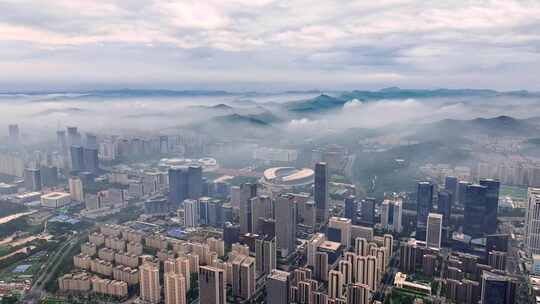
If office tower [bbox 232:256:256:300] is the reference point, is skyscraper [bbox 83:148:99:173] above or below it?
above

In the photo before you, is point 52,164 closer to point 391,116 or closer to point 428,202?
point 428,202

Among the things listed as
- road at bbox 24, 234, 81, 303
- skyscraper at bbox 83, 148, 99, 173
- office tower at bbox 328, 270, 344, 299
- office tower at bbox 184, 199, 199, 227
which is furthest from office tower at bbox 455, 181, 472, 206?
skyscraper at bbox 83, 148, 99, 173

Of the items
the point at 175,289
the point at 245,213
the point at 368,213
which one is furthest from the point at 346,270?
the point at 368,213

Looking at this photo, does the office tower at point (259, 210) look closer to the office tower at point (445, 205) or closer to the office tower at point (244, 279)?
the office tower at point (244, 279)

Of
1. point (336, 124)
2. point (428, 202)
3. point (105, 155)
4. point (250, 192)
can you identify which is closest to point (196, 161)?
point (105, 155)

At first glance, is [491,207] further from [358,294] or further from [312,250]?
[358,294]

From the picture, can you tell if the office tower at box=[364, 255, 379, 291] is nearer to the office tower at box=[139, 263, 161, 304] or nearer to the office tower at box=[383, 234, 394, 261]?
the office tower at box=[383, 234, 394, 261]
